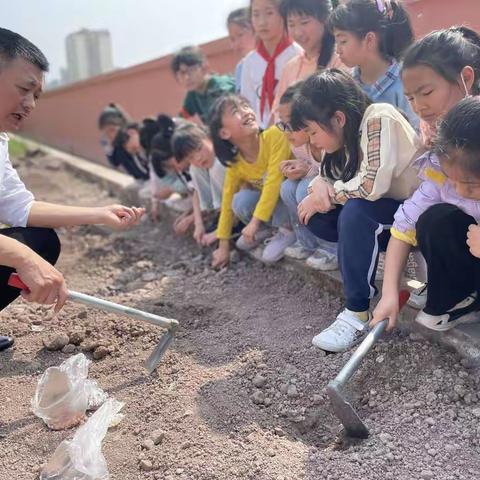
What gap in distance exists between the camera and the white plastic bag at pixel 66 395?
2029 mm

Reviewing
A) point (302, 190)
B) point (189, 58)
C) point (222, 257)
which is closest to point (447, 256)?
point (302, 190)

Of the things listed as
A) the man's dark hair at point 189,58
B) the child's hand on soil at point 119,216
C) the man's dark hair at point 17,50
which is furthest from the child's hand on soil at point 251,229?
the man's dark hair at point 189,58

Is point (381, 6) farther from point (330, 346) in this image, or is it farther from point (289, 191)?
point (330, 346)

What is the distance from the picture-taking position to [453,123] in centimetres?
170

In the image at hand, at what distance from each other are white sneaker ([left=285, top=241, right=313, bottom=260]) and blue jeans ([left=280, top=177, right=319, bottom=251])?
18 mm

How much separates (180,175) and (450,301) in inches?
94.9

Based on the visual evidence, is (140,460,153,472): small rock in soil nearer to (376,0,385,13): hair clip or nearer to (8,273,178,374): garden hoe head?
(8,273,178,374): garden hoe head

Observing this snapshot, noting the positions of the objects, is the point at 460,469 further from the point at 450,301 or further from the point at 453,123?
the point at 453,123

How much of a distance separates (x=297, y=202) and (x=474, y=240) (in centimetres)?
110

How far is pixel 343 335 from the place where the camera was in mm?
2143

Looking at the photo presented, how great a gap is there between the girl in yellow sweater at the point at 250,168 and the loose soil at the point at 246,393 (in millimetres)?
252

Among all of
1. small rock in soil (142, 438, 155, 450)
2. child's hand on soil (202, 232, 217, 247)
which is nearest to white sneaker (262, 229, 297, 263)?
child's hand on soil (202, 232, 217, 247)

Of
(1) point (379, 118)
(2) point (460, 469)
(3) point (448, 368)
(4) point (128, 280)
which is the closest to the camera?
(2) point (460, 469)

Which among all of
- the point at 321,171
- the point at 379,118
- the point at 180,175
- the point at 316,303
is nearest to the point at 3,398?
the point at 316,303
